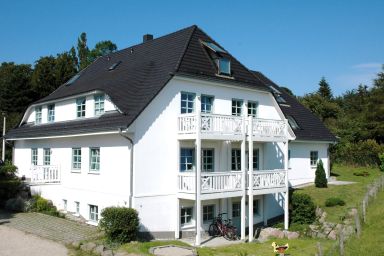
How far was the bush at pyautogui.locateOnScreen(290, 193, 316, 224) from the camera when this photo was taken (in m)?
22.1

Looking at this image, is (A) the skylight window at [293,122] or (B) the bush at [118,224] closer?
(B) the bush at [118,224]

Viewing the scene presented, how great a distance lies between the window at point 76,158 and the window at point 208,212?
22.4 ft

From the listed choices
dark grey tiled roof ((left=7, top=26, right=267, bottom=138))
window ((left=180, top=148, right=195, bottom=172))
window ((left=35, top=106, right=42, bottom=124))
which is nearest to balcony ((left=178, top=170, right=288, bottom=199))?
window ((left=180, top=148, right=195, bottom=172))

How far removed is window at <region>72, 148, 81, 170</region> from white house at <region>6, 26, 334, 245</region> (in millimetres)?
53

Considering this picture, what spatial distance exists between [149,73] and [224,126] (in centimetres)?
478

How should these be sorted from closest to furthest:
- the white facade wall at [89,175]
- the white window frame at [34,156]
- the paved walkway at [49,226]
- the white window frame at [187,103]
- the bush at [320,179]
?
the paved walkway at [49,226]
the white facade wall at [89,175]
the white window frame at [187,103]
the white window frame at [34,156]
the bush at [320,179]

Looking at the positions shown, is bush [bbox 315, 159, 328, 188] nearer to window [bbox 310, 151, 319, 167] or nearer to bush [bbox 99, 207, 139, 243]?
window [bbox 310, 151, 319, 167]

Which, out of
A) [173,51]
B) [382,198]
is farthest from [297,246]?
[173,51]

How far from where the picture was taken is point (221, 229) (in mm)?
19469

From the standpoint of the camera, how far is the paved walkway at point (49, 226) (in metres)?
16.9

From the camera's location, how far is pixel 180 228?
18.8 m

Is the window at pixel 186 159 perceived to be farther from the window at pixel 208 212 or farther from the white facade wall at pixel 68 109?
the white facade wall at pixel 68 109

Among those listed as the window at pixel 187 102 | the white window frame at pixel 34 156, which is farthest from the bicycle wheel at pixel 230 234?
the white window frame at pixel 34 156

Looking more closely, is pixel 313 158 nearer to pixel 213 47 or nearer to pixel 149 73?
pixel 213 47
